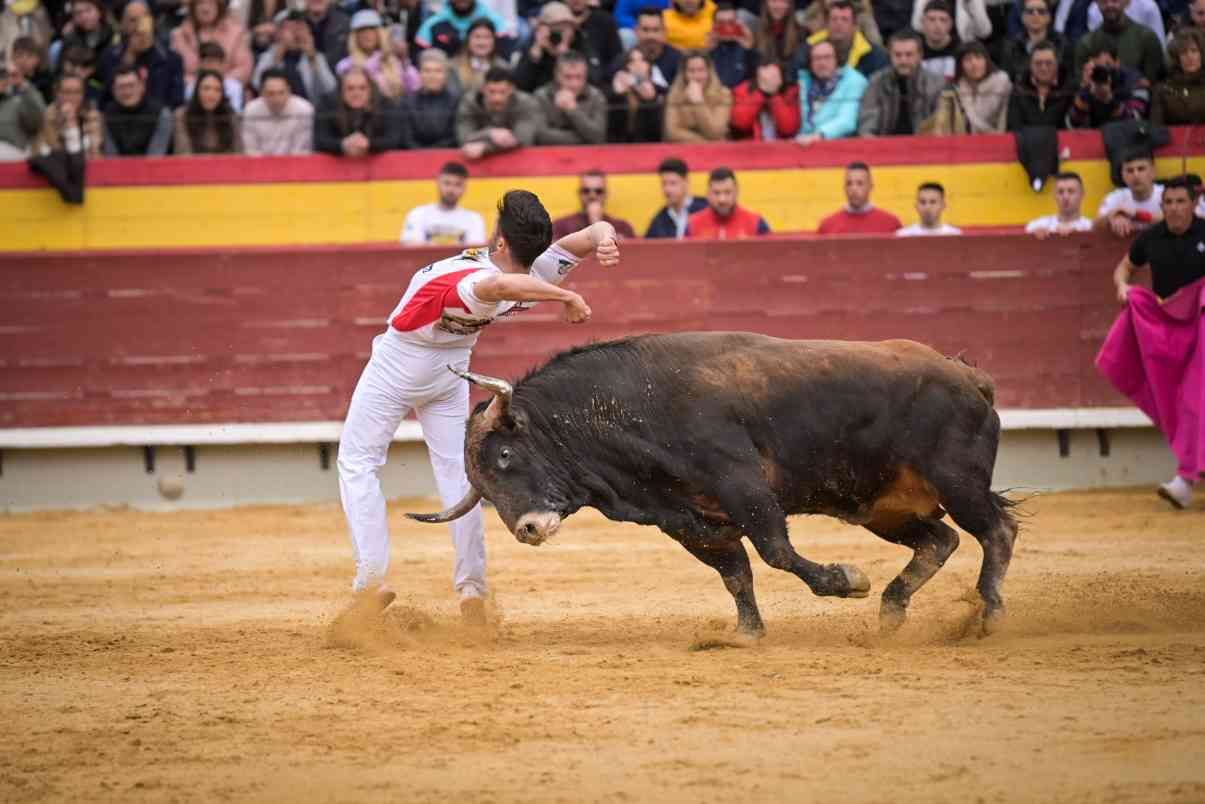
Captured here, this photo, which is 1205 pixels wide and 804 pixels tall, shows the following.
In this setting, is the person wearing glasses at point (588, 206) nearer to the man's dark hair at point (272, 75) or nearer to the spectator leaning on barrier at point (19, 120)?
the man's dark hair at point (272, 75)

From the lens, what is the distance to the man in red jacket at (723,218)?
10266 mm

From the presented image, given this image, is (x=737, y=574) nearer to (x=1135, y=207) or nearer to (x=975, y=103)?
(x=1135, y=207)

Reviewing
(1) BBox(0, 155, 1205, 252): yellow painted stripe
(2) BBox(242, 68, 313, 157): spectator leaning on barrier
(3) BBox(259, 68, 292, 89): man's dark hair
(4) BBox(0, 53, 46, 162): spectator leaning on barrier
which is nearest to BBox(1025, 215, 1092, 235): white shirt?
(1) BBox(0, 155, 1205, 252): yellow painted stripe

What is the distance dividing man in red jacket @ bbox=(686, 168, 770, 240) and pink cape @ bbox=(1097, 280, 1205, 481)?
2.19m

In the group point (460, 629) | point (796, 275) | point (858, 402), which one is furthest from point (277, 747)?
point (796, 275)

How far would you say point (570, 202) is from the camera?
35.3 ft

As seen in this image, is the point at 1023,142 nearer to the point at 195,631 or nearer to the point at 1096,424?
the point at 1096,424

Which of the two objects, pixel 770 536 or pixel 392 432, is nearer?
pixel 770 536

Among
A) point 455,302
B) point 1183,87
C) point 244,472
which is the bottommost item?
point 244,472

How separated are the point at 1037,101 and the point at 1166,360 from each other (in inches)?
80.3

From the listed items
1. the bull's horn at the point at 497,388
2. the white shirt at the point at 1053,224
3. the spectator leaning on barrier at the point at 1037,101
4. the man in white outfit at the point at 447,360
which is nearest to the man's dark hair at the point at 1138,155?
the white shirt at the point at 1053,224

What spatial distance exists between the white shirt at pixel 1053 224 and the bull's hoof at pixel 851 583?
5470 millimetres

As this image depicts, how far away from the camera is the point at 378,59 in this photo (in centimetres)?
1134

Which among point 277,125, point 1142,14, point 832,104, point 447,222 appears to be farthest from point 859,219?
point 277,125
